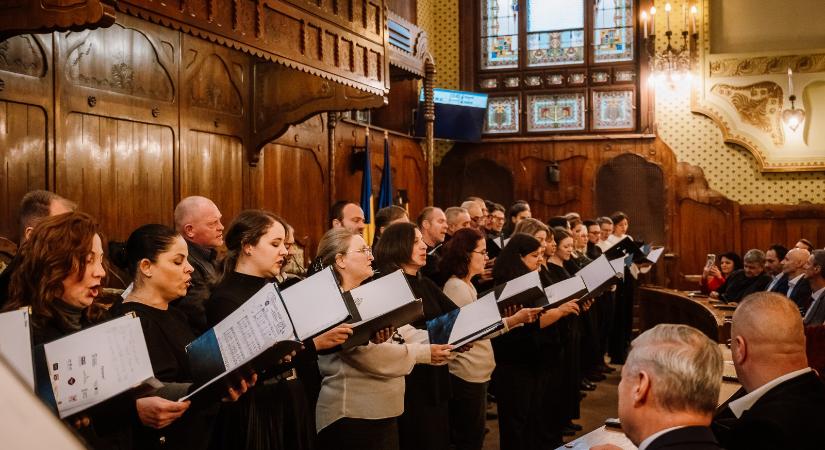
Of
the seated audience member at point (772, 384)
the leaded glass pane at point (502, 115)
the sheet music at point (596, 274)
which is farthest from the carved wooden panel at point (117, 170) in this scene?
the leaded glass pane at point (502, 115)

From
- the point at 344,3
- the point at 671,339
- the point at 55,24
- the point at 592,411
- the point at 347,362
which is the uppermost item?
the point at 344,3

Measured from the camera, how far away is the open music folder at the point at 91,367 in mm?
1968

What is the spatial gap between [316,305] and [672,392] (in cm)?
131

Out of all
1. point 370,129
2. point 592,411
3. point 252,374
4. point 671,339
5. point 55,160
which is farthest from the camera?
point 370,129

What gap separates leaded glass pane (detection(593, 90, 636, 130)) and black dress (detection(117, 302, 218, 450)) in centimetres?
1096

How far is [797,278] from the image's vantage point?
6.29 m

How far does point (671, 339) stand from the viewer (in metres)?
1.89

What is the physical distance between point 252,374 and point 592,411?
200 inches

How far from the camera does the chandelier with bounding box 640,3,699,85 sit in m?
12.2

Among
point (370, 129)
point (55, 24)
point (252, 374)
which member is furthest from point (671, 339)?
point (370, 129)

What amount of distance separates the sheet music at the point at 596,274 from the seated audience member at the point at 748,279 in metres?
3.04

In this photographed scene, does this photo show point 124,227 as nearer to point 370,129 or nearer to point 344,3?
point 344,3

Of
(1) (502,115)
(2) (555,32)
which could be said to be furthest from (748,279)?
(2) (555,32)

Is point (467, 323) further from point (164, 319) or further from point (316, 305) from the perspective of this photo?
point (164, 319)
